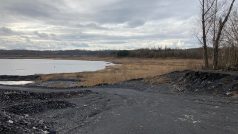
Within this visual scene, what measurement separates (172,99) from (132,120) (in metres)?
8.80

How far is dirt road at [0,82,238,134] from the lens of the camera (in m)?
16.2

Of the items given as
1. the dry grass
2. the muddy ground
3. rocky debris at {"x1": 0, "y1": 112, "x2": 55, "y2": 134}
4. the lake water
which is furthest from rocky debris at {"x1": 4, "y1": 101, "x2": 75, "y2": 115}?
the lake water

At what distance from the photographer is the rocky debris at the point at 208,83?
28.5 meters

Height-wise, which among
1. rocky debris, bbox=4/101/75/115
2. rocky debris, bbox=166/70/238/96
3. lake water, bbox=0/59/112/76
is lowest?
lake water, bbox=0/59/112/76

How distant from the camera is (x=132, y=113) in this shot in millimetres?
20766

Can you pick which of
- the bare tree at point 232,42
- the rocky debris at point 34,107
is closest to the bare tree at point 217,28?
the bare tree at point 232,42

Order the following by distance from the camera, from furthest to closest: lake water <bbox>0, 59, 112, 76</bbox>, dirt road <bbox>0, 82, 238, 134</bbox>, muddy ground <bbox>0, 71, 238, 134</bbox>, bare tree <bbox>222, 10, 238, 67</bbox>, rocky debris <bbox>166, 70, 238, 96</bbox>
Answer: lake water <bbox>0, 59, 112, 76</bbox> → bare tree <bbox>222, 10, 238, 67</bbox> → rocky debris <bbox>166, 70, 238, 96</bbox> → dirt road <bbox>0, 82, 238, 134</bbox> → muddy ground <bbox>0, 71, 238, 134</bbox>

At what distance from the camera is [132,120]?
18375 millimetres

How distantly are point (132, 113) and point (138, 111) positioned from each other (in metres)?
0.77

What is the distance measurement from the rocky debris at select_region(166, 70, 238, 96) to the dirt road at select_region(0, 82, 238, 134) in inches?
70.1

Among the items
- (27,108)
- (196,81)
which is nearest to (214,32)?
(196,81)

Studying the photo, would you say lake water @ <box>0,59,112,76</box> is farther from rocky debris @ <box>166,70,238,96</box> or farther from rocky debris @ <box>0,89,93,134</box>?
rocky debris @ <box>166,70,238,96</box>

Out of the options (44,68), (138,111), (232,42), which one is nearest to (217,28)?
(232,42)

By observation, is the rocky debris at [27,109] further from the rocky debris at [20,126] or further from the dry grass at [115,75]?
the dry grass at [115,75]
